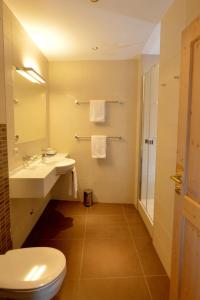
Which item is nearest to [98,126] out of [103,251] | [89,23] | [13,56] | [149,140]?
[149,140]

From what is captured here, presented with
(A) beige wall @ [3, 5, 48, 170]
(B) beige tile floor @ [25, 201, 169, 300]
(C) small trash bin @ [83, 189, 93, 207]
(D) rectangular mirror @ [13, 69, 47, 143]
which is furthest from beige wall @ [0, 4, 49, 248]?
(C) small trash bin @ [83, 189, 93, 207]

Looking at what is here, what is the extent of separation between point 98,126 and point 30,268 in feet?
8.10

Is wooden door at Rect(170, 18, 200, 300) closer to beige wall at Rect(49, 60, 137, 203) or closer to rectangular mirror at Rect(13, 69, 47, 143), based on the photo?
rectangular mirror at Rect(13, 69, 47, 143)

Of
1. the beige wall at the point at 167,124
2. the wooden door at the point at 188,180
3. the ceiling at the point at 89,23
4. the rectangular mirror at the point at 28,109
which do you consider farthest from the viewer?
the rectangular mirror at the point at 28,109

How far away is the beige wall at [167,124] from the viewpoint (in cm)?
167

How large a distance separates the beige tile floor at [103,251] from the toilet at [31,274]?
521mm

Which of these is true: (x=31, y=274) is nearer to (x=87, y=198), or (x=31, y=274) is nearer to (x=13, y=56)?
(x=13, y=56)

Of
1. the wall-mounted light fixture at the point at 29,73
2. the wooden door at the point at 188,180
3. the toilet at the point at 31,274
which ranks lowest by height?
the toilet at the point at 31,274

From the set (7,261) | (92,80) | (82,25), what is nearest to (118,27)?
(82,25)

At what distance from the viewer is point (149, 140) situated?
305 cm

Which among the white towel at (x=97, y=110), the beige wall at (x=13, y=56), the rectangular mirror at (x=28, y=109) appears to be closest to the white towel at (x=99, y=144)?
the white towel at (x=97, y=110)

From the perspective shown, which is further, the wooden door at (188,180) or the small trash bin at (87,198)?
the small trash bin at (87,198)

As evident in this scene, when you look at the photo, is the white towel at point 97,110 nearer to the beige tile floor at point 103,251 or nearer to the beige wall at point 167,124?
the beige wall at point 167,124

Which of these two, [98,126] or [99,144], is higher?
[98,126]
